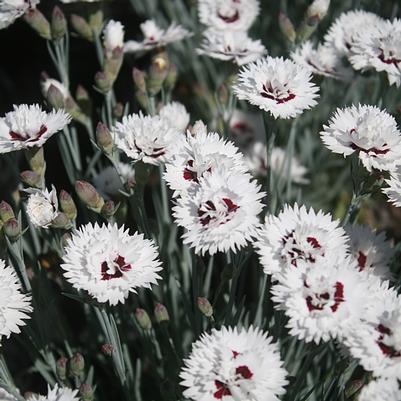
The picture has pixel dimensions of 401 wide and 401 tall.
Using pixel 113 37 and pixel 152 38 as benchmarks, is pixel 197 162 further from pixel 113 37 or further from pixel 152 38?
pixel 152 38

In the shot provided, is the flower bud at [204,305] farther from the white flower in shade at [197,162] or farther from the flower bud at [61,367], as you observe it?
the flower bud at [61,367]

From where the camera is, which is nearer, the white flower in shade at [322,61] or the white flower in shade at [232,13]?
the white flower in shade at [322,61]

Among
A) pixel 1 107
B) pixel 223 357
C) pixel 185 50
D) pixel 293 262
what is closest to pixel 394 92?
pixel 185 50

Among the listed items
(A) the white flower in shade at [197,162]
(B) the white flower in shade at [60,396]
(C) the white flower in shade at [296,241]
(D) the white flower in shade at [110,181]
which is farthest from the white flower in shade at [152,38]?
(B) the white flower in shade at [60,396]

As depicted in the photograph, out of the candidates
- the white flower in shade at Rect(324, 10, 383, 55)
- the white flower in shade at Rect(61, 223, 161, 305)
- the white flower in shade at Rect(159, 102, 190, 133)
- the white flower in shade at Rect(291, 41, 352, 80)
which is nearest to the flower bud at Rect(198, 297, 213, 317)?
the white flower in shade at Rect(61, 223, 161, 305)

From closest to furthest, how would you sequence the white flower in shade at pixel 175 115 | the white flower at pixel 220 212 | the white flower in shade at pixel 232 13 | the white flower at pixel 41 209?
the white flower at pixel 220 212 → the white flower at pixel 41 209 → the white flower in shade at pixel 175 115 → the white flower in shade at pixel 232 13

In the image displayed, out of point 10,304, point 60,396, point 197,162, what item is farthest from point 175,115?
point 60,396

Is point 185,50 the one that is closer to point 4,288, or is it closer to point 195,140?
point 195,140
